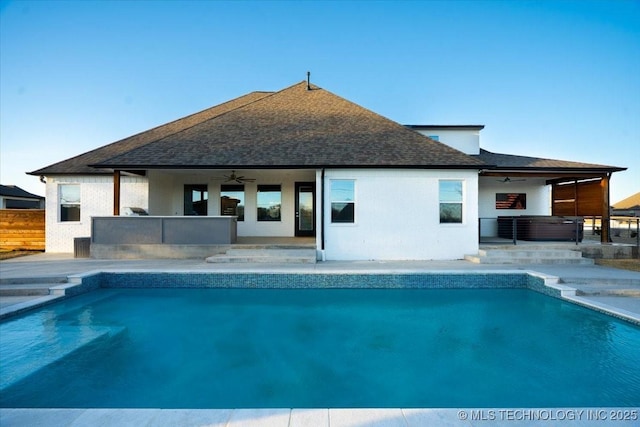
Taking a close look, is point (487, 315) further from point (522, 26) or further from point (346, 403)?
point (522, 26)

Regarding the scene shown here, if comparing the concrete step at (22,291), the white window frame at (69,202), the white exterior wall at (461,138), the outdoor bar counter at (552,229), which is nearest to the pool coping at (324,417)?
the concrete step at (22,291)

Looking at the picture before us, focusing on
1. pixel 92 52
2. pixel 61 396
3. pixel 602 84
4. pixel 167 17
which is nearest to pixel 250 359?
pixel 61 396

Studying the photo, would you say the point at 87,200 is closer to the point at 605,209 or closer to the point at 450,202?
the point at 450,202

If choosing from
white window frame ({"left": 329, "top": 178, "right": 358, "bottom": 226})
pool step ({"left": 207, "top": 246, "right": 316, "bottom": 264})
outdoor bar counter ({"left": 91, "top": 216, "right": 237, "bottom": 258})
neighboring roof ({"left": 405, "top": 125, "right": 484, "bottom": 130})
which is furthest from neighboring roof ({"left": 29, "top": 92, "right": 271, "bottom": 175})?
neighboring roof ({"left": 405, "top": 125, "right": 484, "bottom": 130})

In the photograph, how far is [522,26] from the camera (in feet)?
→ 47.4

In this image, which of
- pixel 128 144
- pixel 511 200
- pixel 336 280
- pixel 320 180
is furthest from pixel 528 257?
pixel 128 144

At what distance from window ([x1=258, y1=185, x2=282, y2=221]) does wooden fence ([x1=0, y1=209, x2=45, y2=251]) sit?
29.3 feet

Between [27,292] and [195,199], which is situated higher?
[195,199]

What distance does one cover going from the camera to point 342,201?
10.7 m

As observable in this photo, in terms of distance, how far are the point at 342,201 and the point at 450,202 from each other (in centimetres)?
379

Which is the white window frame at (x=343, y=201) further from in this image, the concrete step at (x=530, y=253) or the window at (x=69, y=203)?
the window at (x=69, y=203)

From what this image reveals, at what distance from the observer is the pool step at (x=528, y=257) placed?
392 inches

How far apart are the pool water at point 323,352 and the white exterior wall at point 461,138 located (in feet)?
32.2

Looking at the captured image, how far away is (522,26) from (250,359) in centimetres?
1806
